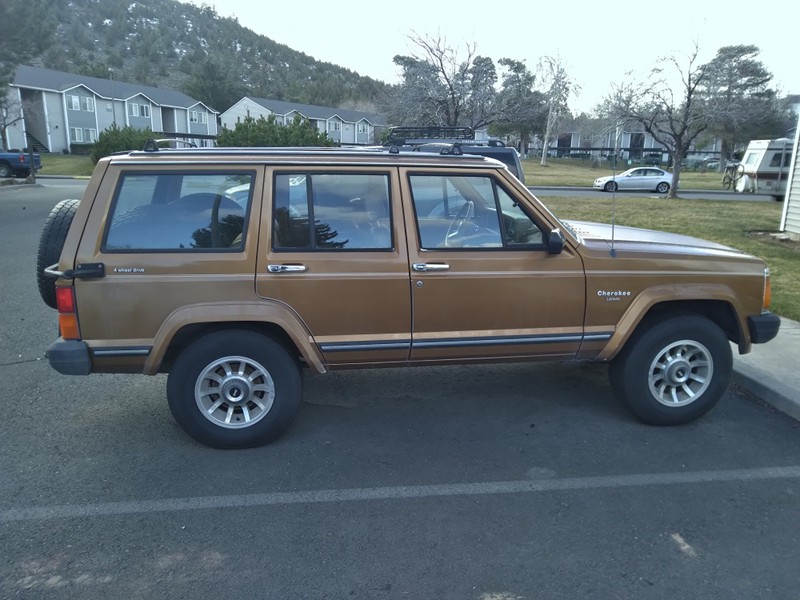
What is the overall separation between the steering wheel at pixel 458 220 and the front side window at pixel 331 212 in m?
0.43

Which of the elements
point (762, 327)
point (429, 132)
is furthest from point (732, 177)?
point (762, 327)

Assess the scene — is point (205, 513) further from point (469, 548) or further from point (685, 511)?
point (685, 511)

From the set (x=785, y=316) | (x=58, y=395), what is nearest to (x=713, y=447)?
(x=785, y=316)

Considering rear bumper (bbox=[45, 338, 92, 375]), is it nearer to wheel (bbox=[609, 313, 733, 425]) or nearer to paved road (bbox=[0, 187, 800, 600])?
paved road (bbox=[0, 187, 800, 600])

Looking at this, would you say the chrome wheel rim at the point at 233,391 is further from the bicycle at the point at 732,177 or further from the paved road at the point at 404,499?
the bicycle at the point at 732,177

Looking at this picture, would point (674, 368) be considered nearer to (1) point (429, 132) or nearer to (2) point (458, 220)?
(2) point (458, 220)

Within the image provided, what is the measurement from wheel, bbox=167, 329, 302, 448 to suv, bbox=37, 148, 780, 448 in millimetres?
A: 10

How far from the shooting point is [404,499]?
3676mm

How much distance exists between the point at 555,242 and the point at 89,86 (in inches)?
2673

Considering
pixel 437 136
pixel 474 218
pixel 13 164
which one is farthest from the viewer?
pixel 13 164

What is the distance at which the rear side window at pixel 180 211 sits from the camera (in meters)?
4.07

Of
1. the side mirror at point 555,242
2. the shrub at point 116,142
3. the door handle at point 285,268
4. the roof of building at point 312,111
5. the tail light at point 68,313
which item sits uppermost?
the roof of building at point 312,111

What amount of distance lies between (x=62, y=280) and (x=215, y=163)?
3.96 feet

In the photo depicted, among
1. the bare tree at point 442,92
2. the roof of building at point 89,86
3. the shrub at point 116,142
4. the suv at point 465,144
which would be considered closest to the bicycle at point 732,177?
the bare tree at point 442,92
